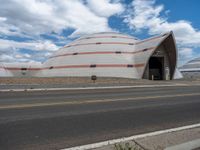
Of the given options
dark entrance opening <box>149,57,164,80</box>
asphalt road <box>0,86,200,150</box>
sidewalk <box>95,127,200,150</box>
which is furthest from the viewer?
dark entrance opening <box>149,57,164,80</box>

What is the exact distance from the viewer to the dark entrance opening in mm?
52688

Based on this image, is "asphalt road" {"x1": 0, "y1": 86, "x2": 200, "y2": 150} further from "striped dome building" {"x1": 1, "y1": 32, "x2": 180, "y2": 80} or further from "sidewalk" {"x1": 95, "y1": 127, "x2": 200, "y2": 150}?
"striped dome building" {"x1": 1, "y1": 32, "x2": 180, "y2": 80}

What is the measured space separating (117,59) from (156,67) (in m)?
12.0

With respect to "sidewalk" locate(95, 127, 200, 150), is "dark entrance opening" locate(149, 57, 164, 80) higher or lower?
higher

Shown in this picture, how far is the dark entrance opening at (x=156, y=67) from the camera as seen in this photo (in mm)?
52688

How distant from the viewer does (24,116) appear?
7371 mm

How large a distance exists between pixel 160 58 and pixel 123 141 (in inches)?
1945

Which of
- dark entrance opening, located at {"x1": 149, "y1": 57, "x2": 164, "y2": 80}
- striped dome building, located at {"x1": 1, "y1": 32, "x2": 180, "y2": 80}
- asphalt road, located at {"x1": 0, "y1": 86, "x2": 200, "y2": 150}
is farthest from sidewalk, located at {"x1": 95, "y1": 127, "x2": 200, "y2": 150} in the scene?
dark entrance opening, located at {"x1": 149, "y1": 57, "x2": 164, "y2": 80}

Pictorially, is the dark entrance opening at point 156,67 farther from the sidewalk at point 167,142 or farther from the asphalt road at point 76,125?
the sidewalk at point 167,142

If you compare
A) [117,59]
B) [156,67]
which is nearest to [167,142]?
[117,59]

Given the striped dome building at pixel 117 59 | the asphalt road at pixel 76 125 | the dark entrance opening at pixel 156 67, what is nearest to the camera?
the asphalt road at pixel 76 125

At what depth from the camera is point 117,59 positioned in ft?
158

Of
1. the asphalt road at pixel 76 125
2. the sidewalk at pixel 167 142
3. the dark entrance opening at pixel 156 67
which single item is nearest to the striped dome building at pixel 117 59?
the dark entrance opening at pixel 156 67

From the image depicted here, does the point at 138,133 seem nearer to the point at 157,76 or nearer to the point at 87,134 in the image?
the point at 87,134
